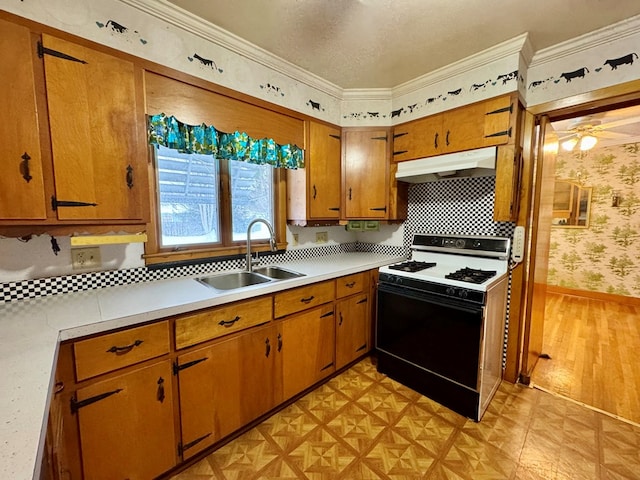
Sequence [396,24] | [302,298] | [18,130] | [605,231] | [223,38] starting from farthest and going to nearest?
[605,231], [302,298], [223,38], [396,24], [18,130]

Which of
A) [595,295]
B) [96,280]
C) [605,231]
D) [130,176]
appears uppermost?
[130,176]

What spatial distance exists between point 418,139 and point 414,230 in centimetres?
84

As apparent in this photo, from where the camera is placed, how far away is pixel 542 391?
209 cm

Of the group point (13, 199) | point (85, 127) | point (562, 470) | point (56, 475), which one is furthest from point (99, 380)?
point (562, 470)

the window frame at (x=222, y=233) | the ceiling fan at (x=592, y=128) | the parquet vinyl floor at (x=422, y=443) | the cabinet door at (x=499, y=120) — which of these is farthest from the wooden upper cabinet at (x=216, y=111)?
the ceiling fan at (x=592, y=128)

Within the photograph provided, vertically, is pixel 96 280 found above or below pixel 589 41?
below

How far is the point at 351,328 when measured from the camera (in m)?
2.28

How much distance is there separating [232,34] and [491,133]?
5.94 ft

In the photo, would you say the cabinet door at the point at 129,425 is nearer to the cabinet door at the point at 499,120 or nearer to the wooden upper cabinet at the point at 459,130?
the wooden upper cabinet at the point at 459,130

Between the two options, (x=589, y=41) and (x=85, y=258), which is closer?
(x=85, y=258)

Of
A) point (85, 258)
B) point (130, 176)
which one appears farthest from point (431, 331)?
point (85, 258)

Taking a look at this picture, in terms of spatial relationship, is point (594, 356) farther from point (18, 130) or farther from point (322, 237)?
point (18, 130)

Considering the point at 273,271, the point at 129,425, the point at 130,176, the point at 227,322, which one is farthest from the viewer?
the point at 273,271

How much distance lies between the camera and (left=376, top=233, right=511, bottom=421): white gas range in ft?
5.73
